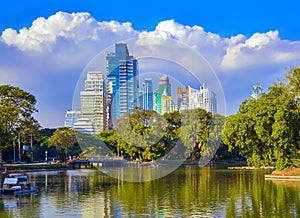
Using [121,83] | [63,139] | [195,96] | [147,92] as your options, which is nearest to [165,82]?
[147,92]

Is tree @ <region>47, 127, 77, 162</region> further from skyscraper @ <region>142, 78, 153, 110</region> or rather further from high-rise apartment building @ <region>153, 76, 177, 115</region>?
skyscraper @ <region>142, 78, 153, 110</region>

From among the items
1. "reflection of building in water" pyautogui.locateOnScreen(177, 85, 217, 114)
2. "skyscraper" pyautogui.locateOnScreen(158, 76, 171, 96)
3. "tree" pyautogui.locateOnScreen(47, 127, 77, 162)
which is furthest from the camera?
"tree" pyautogui.locateOnScreen(47, 127, 77, 162)

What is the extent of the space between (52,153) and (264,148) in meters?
61.3

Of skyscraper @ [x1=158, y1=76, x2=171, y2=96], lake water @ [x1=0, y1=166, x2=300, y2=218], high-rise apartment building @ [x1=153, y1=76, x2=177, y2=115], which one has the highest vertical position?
skyscraper @ [x1=158, y1=76, x2=171, y2=96]

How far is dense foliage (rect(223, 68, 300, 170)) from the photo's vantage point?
41.9 metres

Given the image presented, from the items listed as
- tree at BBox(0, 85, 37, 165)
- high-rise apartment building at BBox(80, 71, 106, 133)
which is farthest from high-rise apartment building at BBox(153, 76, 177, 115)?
tree at BBox(0, 85, 37, 165)

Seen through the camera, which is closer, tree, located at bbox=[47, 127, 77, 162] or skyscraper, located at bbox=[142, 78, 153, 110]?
skyscraper, located at bbox=[142, 78, 153, 110]

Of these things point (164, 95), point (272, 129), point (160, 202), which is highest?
point (164, 95)

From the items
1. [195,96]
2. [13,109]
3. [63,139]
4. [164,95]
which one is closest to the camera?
[164,95]

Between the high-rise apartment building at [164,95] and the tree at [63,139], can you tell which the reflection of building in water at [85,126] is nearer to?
the tree at [63,139]

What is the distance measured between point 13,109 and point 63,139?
18.6 m

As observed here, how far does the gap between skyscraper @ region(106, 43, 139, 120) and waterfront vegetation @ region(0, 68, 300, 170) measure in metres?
8.05

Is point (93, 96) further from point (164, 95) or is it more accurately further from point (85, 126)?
point (85, 126)

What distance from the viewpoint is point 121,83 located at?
49.1 m
